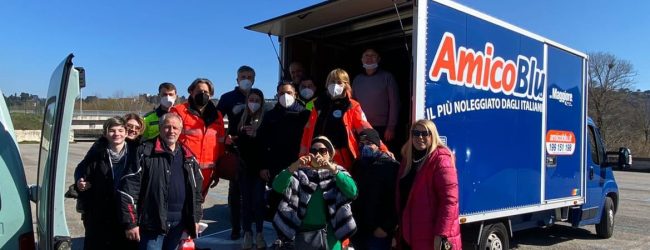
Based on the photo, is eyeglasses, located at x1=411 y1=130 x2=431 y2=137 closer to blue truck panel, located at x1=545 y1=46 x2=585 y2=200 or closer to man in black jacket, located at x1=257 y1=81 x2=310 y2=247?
man in black jacket, located at x1=257 y1=81 x2=310 y2=247

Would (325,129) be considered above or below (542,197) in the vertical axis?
above

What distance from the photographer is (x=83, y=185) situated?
3742mm

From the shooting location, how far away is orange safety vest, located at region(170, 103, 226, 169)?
4750 millimetres

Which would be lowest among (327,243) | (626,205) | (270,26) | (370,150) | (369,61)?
(626,205)

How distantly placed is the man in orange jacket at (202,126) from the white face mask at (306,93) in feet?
3.08

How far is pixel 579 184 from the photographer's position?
21.6 ft

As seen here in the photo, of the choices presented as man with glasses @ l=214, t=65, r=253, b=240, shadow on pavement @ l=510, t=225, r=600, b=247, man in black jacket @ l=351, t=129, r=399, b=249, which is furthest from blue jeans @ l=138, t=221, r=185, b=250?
shadow on pavement @ l=510, t=225, r=600, b=247

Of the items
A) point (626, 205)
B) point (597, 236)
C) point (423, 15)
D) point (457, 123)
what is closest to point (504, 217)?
point (457, 123)

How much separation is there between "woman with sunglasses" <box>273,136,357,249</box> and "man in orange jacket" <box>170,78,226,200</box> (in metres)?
1.16

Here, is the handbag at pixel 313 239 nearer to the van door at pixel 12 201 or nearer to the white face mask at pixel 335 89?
the white face mask at pixel 335 89

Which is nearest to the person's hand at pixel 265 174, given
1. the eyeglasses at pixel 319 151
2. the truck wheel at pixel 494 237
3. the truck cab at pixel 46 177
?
the eyeglasses at pixel 319 151

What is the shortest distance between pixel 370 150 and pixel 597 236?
5.96m

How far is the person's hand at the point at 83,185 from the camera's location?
3.74m

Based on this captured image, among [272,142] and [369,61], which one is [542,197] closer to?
[369,61]
